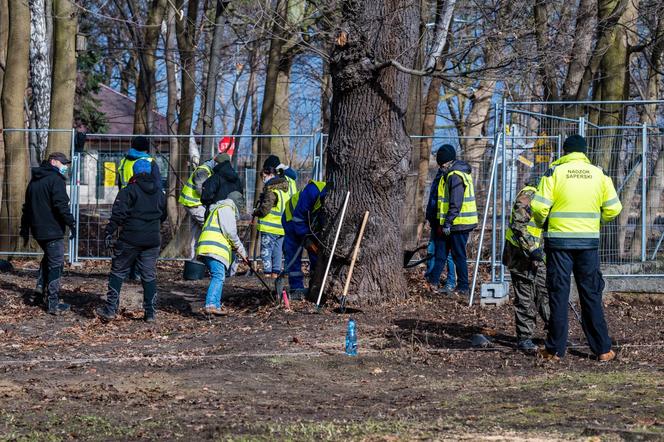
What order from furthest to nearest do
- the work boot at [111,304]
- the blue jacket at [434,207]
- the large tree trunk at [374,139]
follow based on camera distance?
the blue jacket at [434,207]
the large tree trunk at [374,139]
the work boot at [111,304]

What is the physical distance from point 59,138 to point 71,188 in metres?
1.17

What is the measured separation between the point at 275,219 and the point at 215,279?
315cm

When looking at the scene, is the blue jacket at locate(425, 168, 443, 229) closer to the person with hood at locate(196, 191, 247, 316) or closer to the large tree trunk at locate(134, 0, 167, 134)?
the person with hood at locate(196, 191, 247, 316)

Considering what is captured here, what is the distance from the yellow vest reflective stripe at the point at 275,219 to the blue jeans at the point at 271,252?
0.08 metres

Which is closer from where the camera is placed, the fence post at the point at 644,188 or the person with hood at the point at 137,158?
the person with hood at the point at 137,158

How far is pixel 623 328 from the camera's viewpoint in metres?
11.1

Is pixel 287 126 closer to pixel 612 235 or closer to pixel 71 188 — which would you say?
pixel 71 188

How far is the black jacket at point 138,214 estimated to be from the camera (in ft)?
36.8

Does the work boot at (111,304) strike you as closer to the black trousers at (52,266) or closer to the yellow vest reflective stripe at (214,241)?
the black trousers at (52,266)

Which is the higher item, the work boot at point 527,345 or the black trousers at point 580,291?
the black trousers at point 580,291

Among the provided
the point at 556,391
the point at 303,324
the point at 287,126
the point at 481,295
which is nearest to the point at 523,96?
the point at 287,126

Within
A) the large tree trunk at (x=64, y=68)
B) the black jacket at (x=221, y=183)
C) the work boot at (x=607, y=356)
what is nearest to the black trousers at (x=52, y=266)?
the black jacket at (x=221, y=183)

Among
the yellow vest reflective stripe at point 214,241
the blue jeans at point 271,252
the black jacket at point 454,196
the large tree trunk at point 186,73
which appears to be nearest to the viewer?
the yellow vest reflective stripe at point 214,241

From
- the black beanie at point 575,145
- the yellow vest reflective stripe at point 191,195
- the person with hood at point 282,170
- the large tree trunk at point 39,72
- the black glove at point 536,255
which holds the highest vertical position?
the large tree trunk at point 39,72
